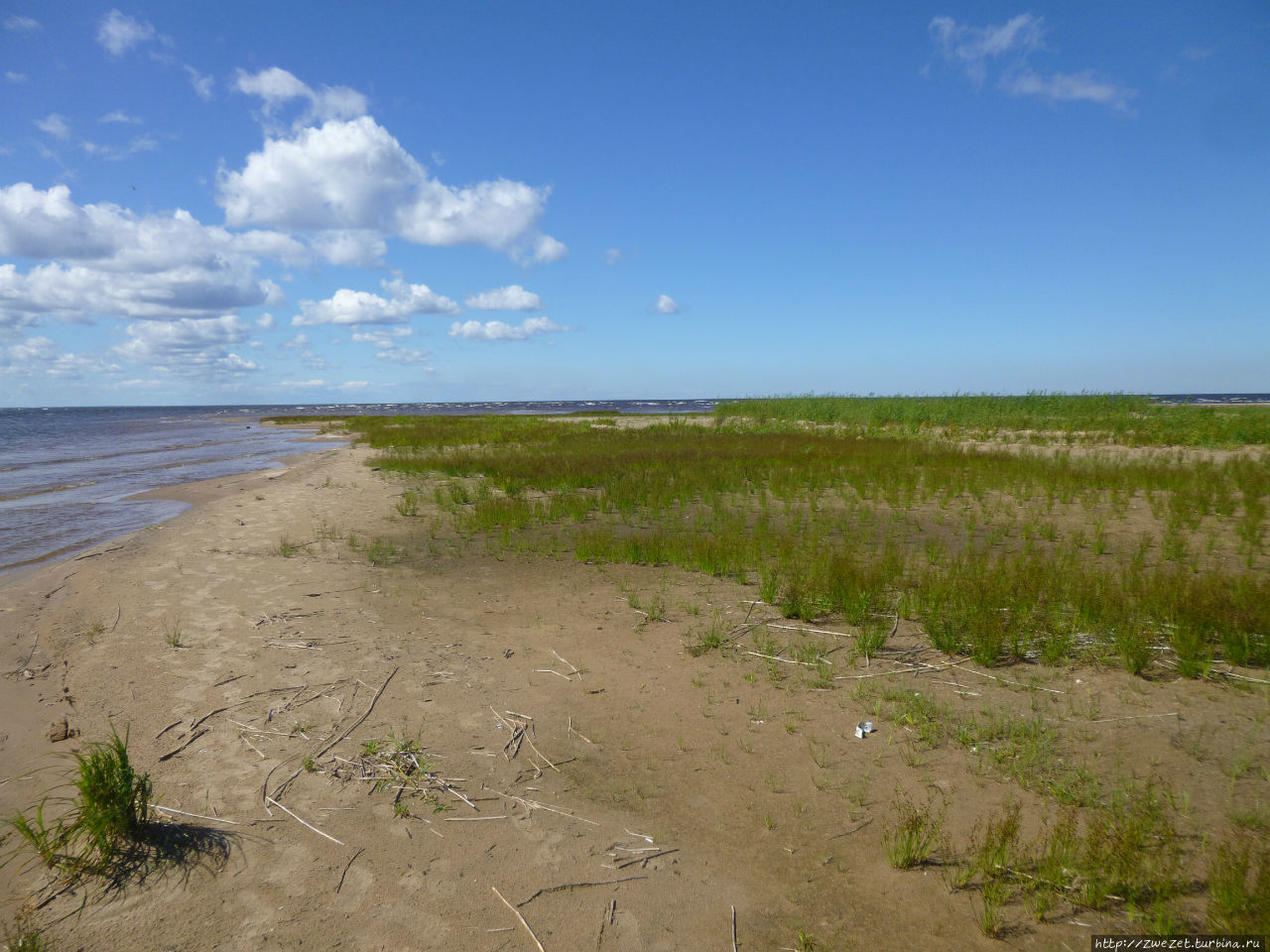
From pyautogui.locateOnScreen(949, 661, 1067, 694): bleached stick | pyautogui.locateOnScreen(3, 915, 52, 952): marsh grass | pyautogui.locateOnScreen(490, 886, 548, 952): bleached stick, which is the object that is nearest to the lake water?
pyautogui.locateOnScreen(3, 915, 52, 952): marsh grass

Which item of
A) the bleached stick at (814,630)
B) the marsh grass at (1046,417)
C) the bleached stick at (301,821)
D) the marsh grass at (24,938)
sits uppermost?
the marsh grass at (1046,417)

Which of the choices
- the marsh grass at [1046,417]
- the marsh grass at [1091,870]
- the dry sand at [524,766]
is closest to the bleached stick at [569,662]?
the dry sand at [524,766]

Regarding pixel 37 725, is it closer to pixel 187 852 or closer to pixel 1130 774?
pixel 187 852

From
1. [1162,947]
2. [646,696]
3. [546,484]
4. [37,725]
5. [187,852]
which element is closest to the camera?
[1162,947]

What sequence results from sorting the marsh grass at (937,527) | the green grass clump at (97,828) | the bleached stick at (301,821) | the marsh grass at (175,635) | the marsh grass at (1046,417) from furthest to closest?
1. the marsh grass at (1046,417)
2. the marsh grass at (175,635)
3. the marsh grass at (937,527)
4. the bleached stick at (301,821)
5. the green grass clump at (97,828)

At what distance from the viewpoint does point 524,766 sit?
4188 millimetres

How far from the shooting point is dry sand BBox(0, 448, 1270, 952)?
9.68 feet

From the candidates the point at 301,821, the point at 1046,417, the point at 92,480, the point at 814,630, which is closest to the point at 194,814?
the point at 301,821

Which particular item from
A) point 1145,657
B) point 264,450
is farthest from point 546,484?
point 264,450

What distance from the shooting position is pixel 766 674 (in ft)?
17.6

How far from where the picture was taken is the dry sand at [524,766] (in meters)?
2.95

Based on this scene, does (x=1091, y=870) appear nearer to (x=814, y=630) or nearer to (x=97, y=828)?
(x=814, y=630)

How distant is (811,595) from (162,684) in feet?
20.2

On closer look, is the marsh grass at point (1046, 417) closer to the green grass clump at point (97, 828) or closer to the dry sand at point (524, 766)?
the dry sand at point (524, 766)
